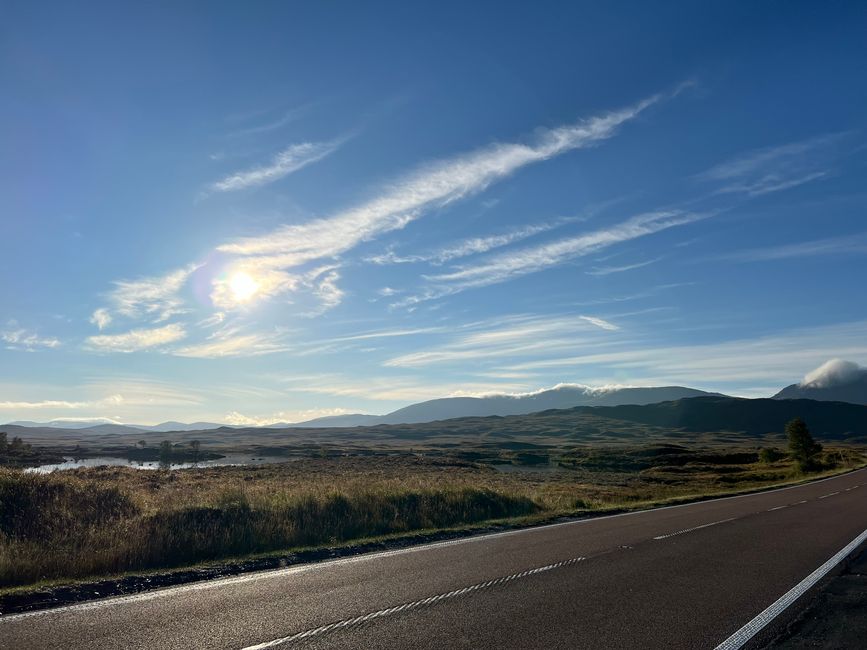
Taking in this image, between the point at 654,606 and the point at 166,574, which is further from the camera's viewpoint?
the point at 166,574

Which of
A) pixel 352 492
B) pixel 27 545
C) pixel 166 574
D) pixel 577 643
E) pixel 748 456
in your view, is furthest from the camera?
pixel 748 456

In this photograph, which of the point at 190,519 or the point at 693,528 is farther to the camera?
the point at 693,528

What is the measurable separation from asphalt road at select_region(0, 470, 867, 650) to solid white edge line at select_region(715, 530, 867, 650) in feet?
0.37

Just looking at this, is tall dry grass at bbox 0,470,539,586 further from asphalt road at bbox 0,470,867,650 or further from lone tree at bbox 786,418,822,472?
lone tree at bbox 786,418,822,472

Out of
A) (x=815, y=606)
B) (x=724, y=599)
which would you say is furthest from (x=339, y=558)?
(x=815, y=606)

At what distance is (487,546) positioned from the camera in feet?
41.5

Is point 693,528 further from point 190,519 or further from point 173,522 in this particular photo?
point 173,522

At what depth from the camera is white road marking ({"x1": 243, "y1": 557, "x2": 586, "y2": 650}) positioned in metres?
6.37

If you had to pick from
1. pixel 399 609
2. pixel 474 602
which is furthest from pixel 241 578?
pixel 474 602

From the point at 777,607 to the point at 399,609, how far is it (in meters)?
5.21

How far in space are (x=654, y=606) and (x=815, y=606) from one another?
7.62 feet

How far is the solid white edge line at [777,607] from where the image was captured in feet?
21.4

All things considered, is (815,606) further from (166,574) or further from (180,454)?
(180,454)

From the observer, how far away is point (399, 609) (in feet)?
24.9
